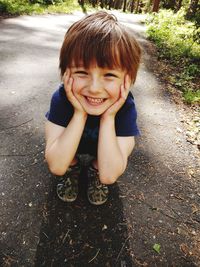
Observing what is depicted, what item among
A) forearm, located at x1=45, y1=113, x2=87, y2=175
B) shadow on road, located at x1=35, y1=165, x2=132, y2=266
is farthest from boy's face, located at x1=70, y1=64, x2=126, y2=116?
shadow on road, located at x1=35, y1=165, x2=132, y2=266

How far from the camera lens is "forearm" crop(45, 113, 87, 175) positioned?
6.00 ft

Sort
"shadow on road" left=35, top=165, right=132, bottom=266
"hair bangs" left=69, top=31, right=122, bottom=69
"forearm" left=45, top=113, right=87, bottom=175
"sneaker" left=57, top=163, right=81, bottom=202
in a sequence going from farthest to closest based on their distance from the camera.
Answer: "sneaker" left=57, top=163, right=81, bottom=202 < "shadow on road" left=35, top=165, right=132, bottom=266 < "forearm" left=45, top=113, right=87, bottom=175 < "hair bangs" left=69, top=31, right=122, bottom=69

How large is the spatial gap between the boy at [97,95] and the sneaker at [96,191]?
39cm

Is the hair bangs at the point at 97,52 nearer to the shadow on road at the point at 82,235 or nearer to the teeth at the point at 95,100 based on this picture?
the teeth at the point at 95,100

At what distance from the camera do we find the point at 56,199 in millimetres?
2369

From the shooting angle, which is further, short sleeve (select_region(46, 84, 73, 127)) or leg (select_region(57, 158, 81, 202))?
leg (select_region(57, 158, 81, 202))

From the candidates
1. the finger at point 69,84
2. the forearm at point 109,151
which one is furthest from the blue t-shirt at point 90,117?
the finger at point 69,84

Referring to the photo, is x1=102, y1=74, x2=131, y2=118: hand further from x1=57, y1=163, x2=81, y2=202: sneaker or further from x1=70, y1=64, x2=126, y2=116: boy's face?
x1=57, y1=163, x2=81, y2=202: sneaker

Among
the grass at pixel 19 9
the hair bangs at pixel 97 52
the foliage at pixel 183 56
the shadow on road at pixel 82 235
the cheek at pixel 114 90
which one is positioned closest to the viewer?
the hair bangs at pixel 97 52

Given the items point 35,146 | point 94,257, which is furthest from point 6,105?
point 94,257

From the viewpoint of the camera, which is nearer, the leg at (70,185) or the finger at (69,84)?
the finger at (69,84)

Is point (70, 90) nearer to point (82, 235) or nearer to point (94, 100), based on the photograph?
point (94, 100)

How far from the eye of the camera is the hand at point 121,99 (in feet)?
5.85

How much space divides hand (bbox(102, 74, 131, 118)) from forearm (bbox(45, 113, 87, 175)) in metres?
0.18
